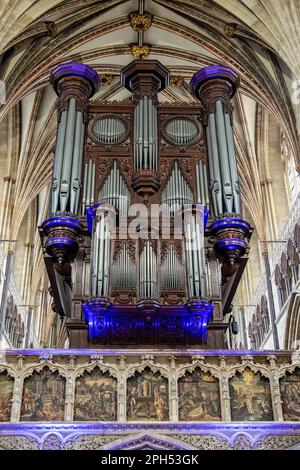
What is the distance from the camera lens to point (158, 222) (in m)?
11.2

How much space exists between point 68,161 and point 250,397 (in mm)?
5638

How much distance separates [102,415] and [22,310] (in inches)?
617

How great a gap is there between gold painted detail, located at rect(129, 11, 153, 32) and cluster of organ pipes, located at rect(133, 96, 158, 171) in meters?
7.37

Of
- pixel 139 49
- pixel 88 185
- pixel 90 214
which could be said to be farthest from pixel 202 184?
pixel 139 49

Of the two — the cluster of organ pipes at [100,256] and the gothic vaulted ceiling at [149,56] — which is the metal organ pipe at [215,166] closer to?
the cluster of organ pipes at [100,256]

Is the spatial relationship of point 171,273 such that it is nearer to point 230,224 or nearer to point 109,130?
point 230,224

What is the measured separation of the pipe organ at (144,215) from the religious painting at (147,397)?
1.16m

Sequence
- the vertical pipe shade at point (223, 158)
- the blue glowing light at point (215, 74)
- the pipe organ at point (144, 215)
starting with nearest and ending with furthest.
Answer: the pipe organ at point (144, 215) → the vertical pipe shade at point (223, 158) → the blue glowing light at point (215, 74)

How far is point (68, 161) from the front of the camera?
1225 centimetres

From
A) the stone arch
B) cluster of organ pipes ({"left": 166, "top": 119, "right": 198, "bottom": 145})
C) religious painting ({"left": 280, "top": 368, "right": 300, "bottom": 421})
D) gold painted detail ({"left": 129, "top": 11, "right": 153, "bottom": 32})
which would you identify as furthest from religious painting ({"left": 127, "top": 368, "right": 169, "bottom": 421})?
gold painted detail ({"left": 129, "top": 11, "right": 153, "bottom": 32})

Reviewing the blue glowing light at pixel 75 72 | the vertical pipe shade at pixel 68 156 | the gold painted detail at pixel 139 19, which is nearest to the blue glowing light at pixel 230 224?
the vertical pipe shade at pixel 68 156

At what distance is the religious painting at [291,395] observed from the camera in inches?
353

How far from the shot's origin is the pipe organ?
1031 centimetres

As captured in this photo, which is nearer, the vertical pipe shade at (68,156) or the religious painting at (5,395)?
the religious painting at (5,395)
